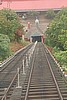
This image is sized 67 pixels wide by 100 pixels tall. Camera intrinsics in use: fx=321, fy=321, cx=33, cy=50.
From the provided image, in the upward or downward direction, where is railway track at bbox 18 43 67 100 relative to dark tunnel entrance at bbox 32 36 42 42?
upward

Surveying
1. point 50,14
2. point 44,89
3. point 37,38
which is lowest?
point 37,38

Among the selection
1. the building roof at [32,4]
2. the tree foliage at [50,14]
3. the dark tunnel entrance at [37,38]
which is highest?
the building roof at [32,4]

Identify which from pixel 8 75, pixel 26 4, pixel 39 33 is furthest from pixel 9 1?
pixel 8 75

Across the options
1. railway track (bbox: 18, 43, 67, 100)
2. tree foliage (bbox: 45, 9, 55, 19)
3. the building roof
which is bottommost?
railway track (bbox: 18, 43, 67, 100)

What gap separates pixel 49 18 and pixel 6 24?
75115 millimetres

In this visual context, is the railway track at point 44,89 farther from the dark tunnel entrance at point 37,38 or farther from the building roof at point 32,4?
the building roof at point 32,4

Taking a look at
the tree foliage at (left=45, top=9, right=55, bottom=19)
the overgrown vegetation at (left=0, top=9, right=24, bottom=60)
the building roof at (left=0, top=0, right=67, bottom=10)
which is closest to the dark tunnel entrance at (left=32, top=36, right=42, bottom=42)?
the tree foliage at (left=45, top=9, right=55, bottom=19)

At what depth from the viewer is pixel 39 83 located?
15.7 meters

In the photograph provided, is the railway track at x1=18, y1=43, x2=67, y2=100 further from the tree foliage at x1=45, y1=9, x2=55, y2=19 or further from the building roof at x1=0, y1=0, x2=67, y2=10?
the building roof at x1=0, y1=0, x2=67, y2=10

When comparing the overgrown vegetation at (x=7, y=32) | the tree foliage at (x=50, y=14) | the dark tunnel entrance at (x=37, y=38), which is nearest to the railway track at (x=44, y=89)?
the overgrown vegetation at (x=7, y=32)

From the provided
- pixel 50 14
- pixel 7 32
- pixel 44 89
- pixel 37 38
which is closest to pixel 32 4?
pixel 50 14

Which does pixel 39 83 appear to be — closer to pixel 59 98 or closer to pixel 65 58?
pixel 59 98

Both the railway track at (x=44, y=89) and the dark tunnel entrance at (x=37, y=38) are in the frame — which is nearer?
the railway track at (x=44, y=89)

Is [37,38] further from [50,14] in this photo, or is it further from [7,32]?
[7,32]
